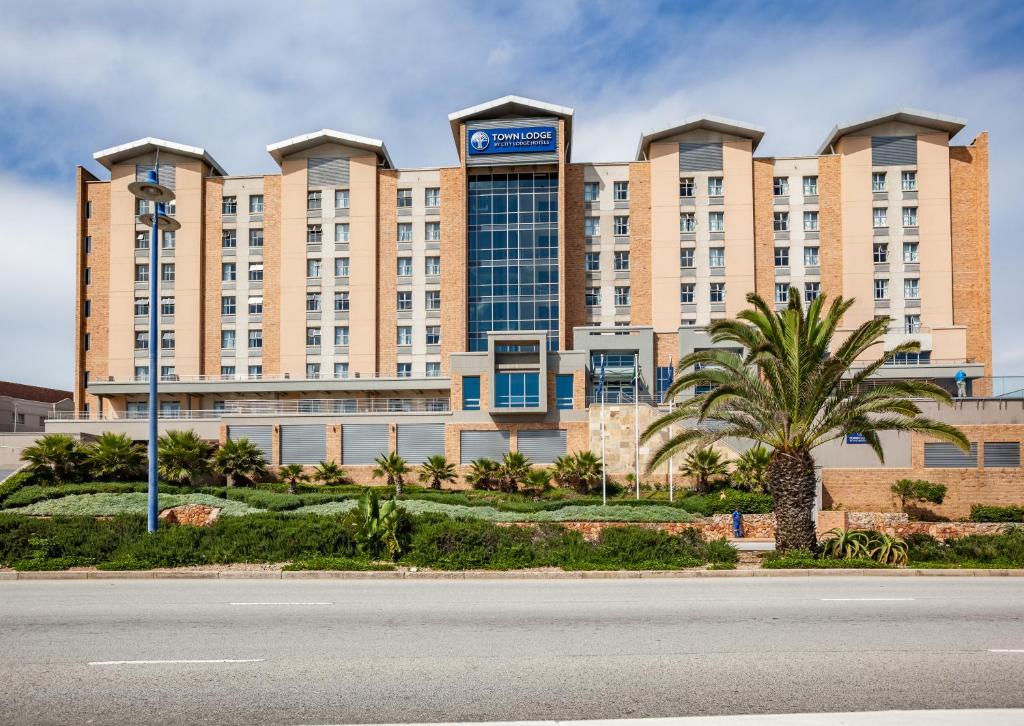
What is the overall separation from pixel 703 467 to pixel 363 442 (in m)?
20.1

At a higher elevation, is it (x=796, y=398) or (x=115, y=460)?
(x=796, y=398)

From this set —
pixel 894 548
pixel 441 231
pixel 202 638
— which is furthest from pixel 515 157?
pixel 202 638

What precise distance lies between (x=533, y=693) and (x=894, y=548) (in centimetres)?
1271

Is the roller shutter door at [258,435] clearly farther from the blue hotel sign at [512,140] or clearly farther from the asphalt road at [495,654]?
the asphalt road at [495,654]

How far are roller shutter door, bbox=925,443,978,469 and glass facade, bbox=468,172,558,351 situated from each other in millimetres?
23979

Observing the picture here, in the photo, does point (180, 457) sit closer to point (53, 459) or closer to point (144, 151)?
point (53, 459)

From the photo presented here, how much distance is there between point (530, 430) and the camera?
4500cm

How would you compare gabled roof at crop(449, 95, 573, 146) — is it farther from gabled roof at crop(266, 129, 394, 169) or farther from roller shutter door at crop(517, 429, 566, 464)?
roller shutter door at crop(517, 429, 566, 464)

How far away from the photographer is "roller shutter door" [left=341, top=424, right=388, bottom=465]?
153 feet

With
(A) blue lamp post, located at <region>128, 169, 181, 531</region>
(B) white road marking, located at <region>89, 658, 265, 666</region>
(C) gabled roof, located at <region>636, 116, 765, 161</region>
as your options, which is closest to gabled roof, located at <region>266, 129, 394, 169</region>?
(C) gabled roof, located at <region>636, 116, 765, 161</region>

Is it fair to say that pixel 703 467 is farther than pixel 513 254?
No

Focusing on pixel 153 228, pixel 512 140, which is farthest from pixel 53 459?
pixel 512 140

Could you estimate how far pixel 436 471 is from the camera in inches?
1665

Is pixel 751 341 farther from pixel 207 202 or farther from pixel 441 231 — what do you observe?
pixel 207 202
